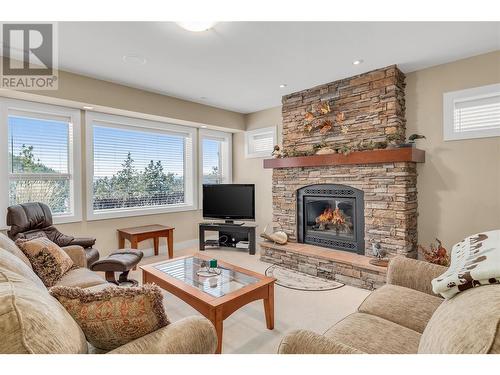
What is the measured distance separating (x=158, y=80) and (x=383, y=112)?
2934mm

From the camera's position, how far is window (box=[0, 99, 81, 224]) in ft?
10.9

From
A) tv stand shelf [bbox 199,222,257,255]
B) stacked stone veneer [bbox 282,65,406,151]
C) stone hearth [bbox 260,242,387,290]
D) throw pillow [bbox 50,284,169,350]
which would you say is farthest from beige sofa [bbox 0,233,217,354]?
tv stand shelf [bbox 199,222,257,255]

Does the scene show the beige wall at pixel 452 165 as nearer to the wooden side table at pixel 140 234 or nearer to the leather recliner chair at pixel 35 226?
the wooden side table at pixel 140 234

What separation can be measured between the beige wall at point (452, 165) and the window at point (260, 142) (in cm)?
226

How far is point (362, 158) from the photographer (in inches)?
132

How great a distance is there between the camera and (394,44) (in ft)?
8.92

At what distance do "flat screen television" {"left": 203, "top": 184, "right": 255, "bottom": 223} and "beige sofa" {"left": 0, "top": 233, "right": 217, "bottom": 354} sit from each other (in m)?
3.51

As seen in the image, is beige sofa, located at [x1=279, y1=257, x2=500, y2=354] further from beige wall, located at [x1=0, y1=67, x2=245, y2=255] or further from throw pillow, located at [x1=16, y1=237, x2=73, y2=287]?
beige wall, located at [x1=0, y1=67, x2=245, y2=255]

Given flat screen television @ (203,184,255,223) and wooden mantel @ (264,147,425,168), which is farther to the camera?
flat screen television @ (203,184,255,223)

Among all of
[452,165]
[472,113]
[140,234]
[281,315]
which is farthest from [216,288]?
[472,113]

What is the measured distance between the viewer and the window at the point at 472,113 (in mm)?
2893

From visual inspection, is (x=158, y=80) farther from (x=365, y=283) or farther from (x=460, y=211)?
(x=460, y=211)

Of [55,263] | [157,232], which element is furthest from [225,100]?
[55,263]

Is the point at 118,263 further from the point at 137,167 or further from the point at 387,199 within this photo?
the point at 387,199
